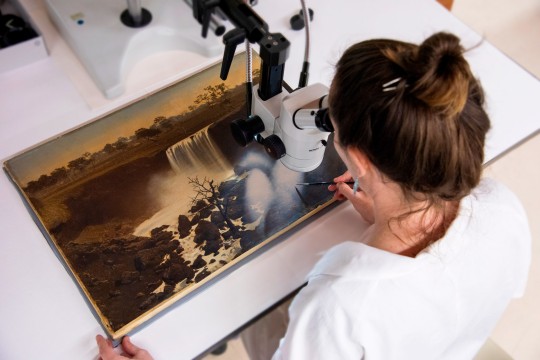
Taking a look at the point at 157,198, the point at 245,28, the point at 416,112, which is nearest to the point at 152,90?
the point at 157,198

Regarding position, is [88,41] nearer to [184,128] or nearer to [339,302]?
[184,128]

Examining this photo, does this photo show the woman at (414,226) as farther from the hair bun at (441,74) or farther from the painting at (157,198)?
the painting at (157,198)

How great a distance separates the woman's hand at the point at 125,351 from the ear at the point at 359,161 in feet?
1.64

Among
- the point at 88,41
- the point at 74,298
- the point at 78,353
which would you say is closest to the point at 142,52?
the point at 88,41

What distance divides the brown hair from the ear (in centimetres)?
2

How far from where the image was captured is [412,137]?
0.74m

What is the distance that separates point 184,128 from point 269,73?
1.04 ft

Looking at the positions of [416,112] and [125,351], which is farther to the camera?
[125,351]

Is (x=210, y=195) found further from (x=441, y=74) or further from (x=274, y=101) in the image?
(x=441, y=74)

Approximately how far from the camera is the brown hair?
719 millimetres

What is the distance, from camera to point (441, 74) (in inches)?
28.1

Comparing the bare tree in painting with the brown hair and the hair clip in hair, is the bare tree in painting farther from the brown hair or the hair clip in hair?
the hair clip in hair

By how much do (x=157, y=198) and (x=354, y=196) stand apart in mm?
416

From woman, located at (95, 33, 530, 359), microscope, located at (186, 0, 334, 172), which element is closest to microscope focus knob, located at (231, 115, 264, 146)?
microscope, located at (186, 0, 334, 172)
